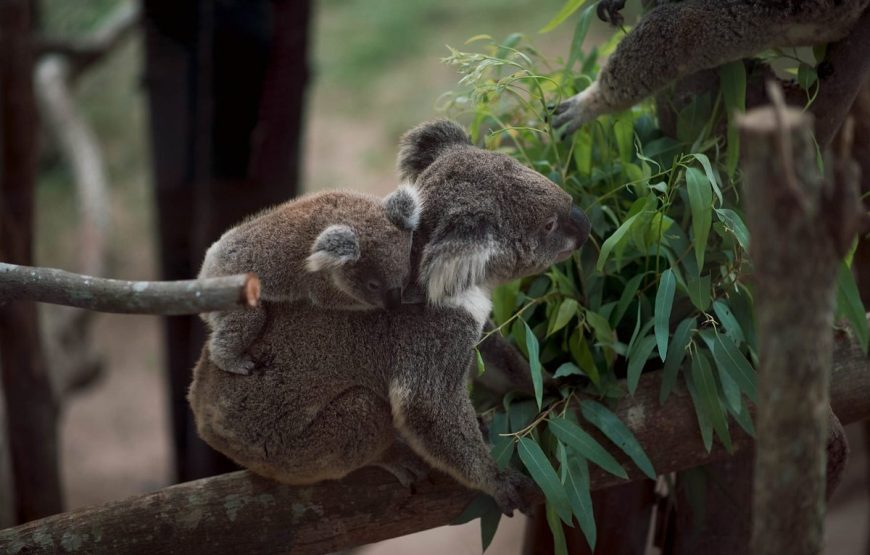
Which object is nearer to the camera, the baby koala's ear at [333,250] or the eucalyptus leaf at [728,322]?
the baby koala's ear at [333,250]

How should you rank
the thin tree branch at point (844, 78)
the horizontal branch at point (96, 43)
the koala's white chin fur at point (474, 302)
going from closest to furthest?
the koala's white chin fur at point (474, 302) → the thin tree branch at point (844, 78) → the horizontal branch at point (96, 43)

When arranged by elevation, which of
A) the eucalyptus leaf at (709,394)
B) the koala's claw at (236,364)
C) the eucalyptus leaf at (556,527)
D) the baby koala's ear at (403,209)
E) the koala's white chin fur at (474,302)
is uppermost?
the baby koala's ear at (403,209)

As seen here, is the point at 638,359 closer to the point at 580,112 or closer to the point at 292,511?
the point at 580,112

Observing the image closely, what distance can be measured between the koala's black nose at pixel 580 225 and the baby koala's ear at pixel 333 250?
70 centimetres

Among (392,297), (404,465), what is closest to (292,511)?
(404,465)

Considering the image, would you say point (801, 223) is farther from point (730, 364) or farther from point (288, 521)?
point (288, 521)

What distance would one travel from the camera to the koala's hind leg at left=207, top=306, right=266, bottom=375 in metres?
2.45

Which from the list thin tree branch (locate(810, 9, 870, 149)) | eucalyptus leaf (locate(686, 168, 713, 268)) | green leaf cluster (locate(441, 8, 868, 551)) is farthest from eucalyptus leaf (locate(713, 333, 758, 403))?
thin tree branch (locate(810, 9, 870, 149))

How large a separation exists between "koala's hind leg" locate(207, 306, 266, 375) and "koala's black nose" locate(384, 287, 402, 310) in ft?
1.23

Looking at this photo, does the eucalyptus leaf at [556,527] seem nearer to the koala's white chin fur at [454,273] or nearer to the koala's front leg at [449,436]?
the koala's front leg at [449,436]

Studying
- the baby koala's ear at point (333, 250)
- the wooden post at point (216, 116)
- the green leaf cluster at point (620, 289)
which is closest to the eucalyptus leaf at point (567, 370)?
the green leaf cluster at point (620, 289)

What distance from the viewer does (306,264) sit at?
7.84ft

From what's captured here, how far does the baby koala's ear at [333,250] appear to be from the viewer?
2.28 metres

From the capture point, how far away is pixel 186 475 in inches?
225
